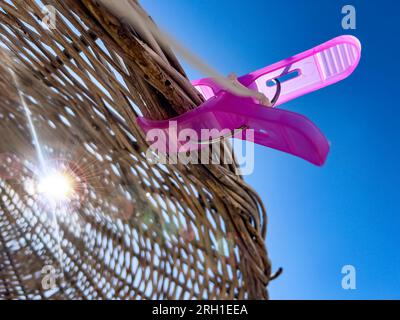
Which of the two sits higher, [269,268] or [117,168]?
[117,168]

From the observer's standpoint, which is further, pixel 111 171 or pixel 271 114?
pixel 111 171

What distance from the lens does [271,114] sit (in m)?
0.26

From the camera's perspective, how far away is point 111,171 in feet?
1.61

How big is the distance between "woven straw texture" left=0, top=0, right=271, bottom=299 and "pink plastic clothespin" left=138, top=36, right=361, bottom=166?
0.04 feet

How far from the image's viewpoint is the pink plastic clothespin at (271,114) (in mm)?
243

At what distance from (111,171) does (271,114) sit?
0.89 feet

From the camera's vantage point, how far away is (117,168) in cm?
47

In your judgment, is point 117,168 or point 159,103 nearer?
point 159,103

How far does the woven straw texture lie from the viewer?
291mm

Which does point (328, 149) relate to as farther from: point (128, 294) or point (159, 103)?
point (128, 294)

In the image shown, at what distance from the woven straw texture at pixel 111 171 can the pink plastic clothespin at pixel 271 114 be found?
0.04 ft
